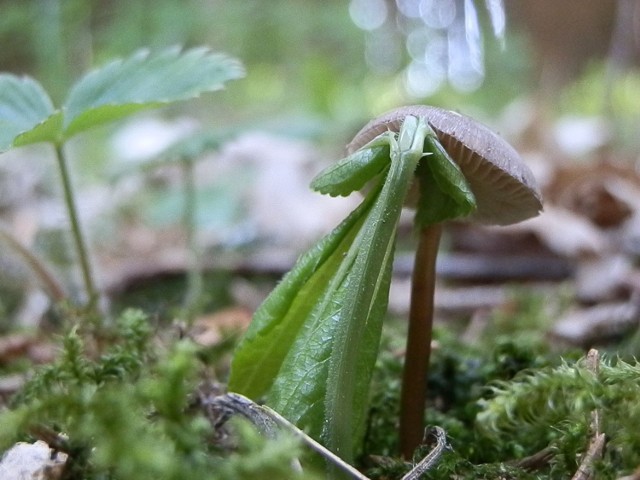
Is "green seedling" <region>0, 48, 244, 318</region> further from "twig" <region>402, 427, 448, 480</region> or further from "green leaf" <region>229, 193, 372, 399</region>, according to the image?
"twig" <region>402, 427, 448, 480</region>

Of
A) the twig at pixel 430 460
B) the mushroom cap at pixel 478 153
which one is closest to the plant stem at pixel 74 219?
the mushroom cap at pixel 478 153

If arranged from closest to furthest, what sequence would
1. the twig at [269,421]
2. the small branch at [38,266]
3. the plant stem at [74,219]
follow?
the twig at [269,421] < the plant stem at [74,219] < the small branch at [38,266]

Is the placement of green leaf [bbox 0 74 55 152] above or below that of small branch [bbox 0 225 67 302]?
above

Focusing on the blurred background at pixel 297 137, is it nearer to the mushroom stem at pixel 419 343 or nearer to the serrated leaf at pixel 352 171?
the mushroom stem at pixel 419 343

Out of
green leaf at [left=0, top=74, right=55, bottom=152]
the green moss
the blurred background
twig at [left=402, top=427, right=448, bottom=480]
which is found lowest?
twig at [left=402, top=427, right=448, bottom=480]

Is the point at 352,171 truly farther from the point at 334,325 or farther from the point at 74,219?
the point at 74,219

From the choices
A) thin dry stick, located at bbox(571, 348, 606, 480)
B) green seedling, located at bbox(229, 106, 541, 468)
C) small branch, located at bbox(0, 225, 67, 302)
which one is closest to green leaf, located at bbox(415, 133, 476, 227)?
green seedling, located at bbox(229, 106, 541, 468)
